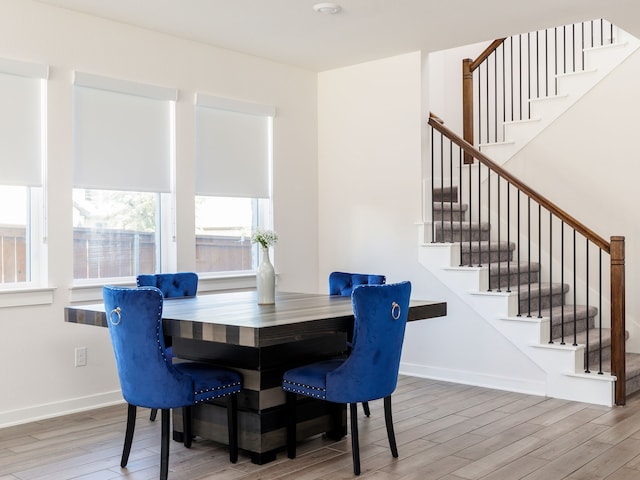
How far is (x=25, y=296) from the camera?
14.3ft

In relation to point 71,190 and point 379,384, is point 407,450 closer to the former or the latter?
point 379,384

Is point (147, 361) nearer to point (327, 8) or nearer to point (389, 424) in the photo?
point (389, 424)

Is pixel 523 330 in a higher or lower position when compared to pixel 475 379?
higher

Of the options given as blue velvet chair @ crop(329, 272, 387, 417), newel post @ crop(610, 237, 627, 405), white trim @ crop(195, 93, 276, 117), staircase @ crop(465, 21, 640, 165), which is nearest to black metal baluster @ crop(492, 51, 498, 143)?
staircase @ crop(465, 21, 640, 165)

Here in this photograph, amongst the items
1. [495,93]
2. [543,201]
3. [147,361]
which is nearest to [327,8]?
[543,201]

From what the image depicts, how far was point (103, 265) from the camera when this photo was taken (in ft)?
16.1

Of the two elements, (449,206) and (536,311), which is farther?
(449,206)

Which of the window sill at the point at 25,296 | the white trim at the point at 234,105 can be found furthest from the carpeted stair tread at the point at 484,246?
the window sill at the point at 25,296

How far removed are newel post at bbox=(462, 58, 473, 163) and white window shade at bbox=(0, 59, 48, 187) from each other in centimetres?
427

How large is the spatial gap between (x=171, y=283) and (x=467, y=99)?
158 inches

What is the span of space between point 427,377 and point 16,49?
405cm

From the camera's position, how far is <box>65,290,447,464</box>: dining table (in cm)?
310

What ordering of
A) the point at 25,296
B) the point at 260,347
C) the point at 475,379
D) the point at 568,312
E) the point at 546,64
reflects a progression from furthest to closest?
the point at 546,64
the point at 568,312
the point at 475,379
the point at 25,296
the point at 260,347

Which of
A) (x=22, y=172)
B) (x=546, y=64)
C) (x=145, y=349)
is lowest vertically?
(x=145, y=349)
